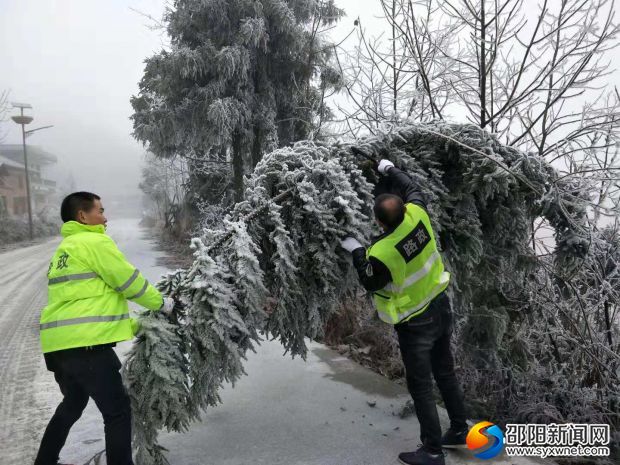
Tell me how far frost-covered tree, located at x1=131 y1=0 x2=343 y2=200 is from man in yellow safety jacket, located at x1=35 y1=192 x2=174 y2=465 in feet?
29.2

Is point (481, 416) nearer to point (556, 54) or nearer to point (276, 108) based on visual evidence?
point (556, 54)

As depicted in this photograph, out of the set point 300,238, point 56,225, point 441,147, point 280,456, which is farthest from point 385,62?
point 56,225

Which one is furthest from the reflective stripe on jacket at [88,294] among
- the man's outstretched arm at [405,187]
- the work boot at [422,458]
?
the work boot at [422,458]

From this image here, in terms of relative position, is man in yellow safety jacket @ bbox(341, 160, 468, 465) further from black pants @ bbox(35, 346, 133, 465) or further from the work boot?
black pants @ bbox(35, 346, 133, 465)

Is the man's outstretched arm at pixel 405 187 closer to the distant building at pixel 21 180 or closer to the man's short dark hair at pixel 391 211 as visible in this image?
the man's short dark hair at pixel 391 211

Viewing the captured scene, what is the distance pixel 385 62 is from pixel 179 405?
447cm

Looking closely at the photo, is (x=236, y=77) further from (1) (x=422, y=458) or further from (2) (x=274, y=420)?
(1) (x=422, y=458)

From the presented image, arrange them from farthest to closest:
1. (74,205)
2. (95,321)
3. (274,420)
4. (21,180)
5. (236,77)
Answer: (21,180) < (236,77) < (274,420) < (74,205) < (95,321)

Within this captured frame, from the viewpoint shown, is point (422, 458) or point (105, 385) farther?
point (422, 458)

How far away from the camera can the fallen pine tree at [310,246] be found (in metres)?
2.61

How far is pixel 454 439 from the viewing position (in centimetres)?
304

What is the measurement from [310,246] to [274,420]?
1678 mm

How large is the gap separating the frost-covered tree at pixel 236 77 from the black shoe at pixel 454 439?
352 inches

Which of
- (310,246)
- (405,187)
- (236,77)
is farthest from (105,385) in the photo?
(236,77)
